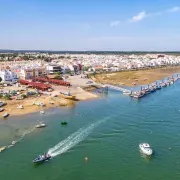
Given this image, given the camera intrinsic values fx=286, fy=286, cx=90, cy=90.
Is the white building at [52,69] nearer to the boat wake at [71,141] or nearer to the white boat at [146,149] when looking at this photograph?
the boat wake at [71,141]

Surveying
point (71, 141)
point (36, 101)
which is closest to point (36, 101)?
point (36, 101)

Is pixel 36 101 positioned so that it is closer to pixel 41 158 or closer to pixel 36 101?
pixel 36 101

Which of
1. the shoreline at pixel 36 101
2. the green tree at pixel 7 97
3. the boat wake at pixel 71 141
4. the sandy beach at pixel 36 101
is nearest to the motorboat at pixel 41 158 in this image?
the boat wake at pixel 71 141

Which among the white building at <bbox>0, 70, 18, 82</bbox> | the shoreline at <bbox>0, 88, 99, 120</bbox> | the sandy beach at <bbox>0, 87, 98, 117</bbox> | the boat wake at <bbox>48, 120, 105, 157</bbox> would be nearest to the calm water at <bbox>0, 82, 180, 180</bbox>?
the boat wake at <bbox>48, 120, 105, 157</bbox>

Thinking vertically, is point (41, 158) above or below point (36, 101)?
below

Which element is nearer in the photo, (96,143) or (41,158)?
(41,158)

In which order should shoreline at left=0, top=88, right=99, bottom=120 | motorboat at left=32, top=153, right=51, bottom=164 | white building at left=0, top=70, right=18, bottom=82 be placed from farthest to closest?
white building at left=0, top=70, right=18, bottom=82 < shoreline at left=0, top=88, right=99, bottom=120 < motorboat at left=32, top=153, right=51, bottom=164

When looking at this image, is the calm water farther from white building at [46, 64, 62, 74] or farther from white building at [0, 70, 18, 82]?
white building at [46, 64, 62, 74]

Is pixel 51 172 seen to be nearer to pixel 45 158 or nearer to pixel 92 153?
pixel 45 158
